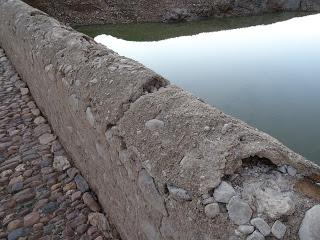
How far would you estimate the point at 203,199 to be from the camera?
1.77m

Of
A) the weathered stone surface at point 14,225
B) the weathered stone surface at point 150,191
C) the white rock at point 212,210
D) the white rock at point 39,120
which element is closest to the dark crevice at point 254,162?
the white rock at point 212,210

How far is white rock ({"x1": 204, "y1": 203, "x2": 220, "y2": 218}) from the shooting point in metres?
1.70

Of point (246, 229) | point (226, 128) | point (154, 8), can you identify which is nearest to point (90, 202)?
point (226, 128)

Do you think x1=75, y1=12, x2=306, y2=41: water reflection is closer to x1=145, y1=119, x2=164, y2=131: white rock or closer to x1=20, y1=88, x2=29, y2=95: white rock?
x1=20, y1=88, x2=29, y2=95: white rock

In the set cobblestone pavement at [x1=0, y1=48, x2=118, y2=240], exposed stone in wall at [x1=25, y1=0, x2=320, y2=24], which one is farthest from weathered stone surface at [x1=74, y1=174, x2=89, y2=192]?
exposed stone in wall at [x1=25, y1=0, x2=320, y2=24]

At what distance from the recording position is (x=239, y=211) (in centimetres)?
164

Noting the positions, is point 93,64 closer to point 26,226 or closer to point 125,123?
point 125,123

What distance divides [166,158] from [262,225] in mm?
696

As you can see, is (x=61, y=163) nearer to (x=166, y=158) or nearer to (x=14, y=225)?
(x=14, y=225)

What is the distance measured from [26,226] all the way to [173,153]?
6.65ft

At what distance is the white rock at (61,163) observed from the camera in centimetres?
418

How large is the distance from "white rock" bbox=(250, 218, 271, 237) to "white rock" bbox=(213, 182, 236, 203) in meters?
0.16

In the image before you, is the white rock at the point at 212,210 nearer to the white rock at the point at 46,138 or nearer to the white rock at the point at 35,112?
the white rock at the point at 46,138

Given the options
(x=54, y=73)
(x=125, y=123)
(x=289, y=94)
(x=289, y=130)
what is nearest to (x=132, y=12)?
(x=289, y=94)
